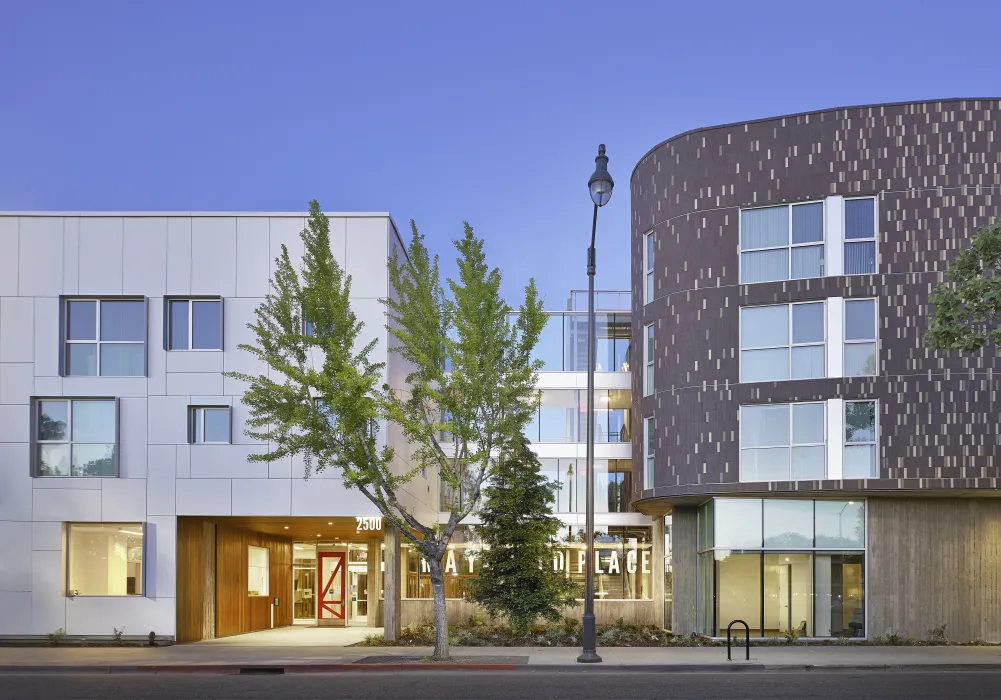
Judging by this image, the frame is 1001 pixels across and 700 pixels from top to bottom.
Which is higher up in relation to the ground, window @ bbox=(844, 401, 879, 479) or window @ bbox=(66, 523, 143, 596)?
window @ bbox=(844, 401, 879, 479)

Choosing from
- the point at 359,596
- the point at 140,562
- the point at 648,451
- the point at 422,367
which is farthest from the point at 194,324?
the point at 359,596

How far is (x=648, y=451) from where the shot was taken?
28.5 metres

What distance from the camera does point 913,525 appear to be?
25859 mm

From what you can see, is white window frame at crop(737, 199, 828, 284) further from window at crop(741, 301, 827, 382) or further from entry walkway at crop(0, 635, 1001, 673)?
entry walkway at crop(0, 635, 1001, 673)

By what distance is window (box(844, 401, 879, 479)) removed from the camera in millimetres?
24859

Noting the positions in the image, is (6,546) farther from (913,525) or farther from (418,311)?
(913,525)

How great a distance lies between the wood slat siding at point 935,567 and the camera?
2547cm

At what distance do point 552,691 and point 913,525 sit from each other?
13.7 m

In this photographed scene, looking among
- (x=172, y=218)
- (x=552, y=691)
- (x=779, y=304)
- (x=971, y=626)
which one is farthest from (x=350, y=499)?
(x=971, y=626)

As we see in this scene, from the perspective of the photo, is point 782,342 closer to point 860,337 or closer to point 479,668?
point 860,337

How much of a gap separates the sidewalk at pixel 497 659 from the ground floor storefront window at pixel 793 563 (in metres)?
2.26

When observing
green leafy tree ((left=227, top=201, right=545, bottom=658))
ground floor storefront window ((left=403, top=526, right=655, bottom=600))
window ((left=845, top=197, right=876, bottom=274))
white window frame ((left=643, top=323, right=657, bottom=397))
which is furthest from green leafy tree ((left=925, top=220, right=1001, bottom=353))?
ground floor storefront window ((left=403, top=526, right=655, bottom=600))

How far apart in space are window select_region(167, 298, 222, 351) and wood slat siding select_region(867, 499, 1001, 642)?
59.4 ft

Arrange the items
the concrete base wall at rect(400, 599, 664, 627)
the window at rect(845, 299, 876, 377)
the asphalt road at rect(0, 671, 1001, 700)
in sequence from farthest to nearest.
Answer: the concrete base wall at rect(400, 599, 664, 627), the window at rect(845, 299, 876, 377), the asphalt road at rect(0, 671, 1001, 700)
